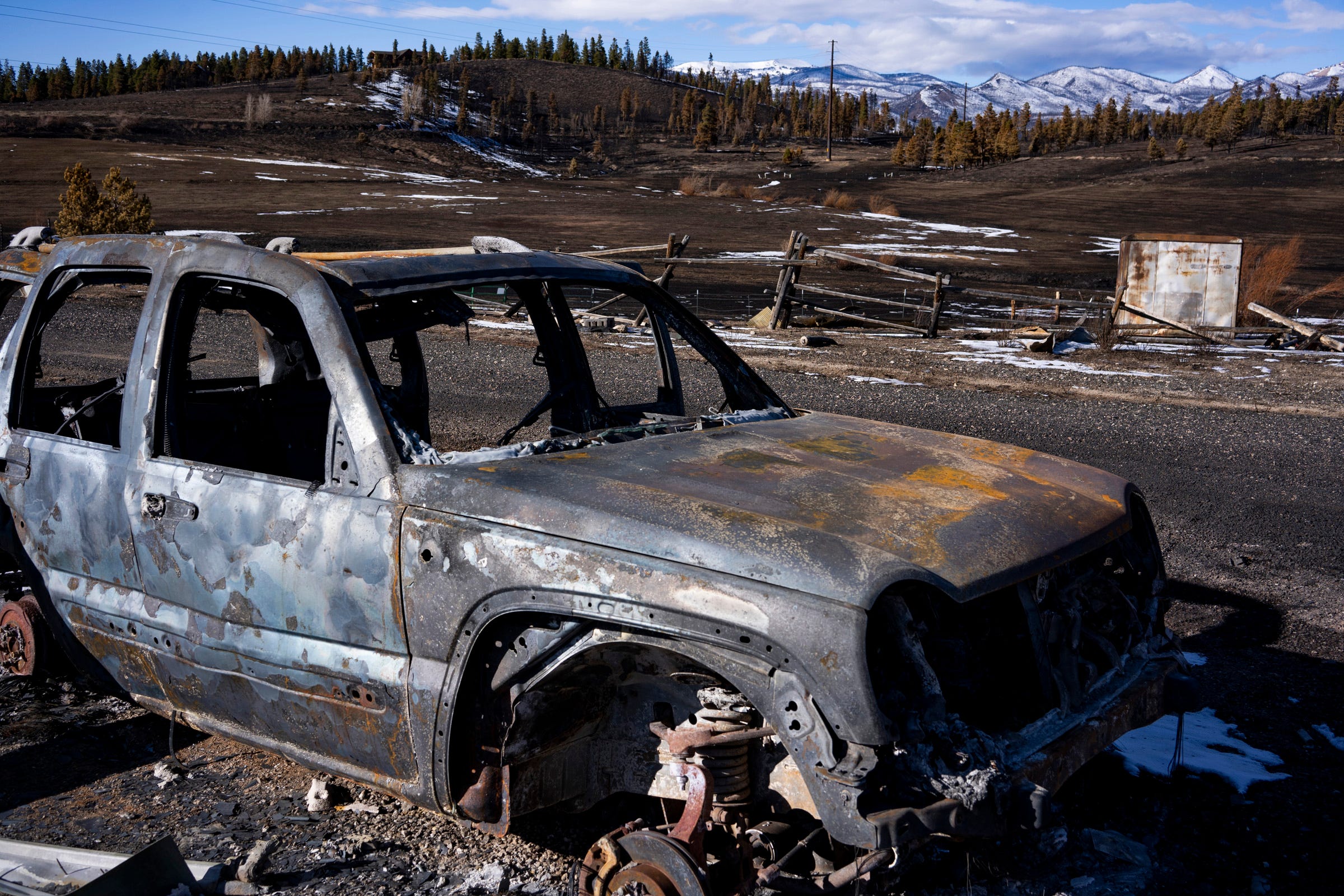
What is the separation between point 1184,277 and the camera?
658 inches

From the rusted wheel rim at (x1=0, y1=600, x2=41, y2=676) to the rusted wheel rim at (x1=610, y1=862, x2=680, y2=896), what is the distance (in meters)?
2.82

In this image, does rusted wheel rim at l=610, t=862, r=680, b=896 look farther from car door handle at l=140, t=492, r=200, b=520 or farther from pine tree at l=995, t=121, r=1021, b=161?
pine tree at l=995, t=121, r=1021, b=161

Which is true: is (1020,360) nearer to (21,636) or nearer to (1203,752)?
(1203,752)

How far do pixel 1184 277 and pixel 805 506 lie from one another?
15.9 meters

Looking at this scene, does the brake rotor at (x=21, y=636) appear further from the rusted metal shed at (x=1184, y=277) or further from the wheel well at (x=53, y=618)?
the rusted metal shed at (x=1184, y=277)

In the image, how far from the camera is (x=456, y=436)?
8594 millimetres

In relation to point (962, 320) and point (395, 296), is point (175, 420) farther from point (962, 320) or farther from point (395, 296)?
point (962, 320)

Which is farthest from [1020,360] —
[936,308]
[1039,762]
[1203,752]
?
[1039,762]

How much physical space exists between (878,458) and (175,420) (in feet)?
7.36

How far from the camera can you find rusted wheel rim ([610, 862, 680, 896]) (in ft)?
8.59

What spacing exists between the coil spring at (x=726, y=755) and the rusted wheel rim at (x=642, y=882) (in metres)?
0.23

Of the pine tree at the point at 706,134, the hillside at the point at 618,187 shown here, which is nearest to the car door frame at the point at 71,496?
the hillside at the point at 618,187

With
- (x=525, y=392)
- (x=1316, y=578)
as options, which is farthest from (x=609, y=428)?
(x=525, y=392)

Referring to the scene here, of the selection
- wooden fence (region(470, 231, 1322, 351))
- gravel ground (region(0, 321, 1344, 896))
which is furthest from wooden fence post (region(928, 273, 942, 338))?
gravel ground (region(0, 321, 1344, 896))
